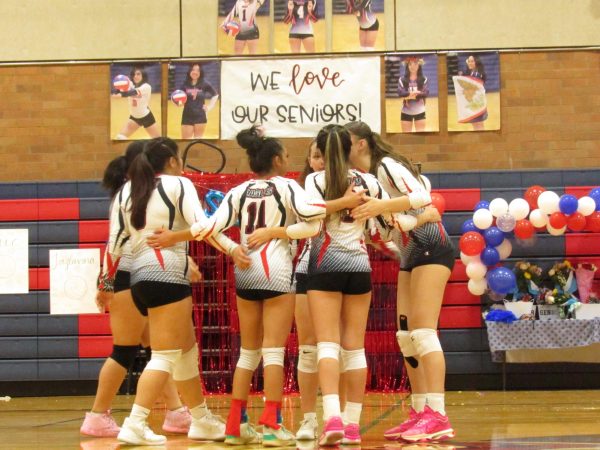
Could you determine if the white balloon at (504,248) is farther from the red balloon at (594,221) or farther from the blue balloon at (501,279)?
the red balloon at (594,221)

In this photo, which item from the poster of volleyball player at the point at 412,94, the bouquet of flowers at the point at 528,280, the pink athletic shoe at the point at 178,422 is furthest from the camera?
the poster of volleyball player at the point at 412,94

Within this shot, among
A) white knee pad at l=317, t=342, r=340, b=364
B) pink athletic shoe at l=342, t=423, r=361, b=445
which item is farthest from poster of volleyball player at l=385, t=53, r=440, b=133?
pink athletic shoe at l=342, t=423, r=361, b=445

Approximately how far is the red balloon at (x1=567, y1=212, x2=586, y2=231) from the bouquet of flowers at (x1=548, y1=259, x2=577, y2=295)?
1.70ft

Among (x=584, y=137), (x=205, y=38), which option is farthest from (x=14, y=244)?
(x=584, y=137)

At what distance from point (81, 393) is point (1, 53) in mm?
3598

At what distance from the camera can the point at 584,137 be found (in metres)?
9.40

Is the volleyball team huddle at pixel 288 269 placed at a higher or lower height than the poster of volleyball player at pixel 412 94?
lower

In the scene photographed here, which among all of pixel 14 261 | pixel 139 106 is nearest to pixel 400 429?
pixel 14 261

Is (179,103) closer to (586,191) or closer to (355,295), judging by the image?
(586,191)

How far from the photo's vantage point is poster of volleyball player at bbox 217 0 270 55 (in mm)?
9656

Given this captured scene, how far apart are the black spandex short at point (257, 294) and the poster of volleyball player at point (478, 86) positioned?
502cm

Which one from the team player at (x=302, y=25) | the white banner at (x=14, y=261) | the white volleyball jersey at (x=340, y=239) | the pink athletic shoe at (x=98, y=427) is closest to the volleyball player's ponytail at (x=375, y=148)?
the white volleyball jersey at (x=340, y=239)

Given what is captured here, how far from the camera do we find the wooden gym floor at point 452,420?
497cm

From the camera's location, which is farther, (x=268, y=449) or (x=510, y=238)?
(x=510, y=238)
